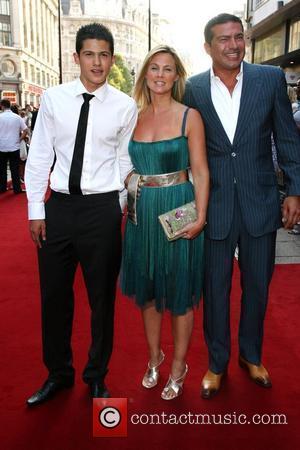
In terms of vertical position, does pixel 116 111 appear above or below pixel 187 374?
above

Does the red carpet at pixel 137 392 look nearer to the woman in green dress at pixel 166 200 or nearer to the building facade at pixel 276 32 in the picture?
the woman in green dress at pixel 166 200

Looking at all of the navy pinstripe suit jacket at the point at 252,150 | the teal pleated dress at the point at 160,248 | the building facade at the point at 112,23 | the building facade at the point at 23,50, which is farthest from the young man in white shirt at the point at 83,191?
the building facade at the point at 112,23

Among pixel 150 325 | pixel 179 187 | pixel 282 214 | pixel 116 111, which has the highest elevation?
pixel 116 111

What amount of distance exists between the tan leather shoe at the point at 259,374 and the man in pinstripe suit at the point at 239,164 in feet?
0.05

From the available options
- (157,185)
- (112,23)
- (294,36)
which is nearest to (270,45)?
(294,36)

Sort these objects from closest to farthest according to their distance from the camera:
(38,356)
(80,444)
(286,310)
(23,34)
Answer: (80,444) < (38,356) < (286,310) < (23,34)

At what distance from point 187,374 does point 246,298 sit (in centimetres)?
59

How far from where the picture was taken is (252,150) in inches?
92.9

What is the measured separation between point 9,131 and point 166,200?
7.76 m

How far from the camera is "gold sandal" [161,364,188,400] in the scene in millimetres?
2504

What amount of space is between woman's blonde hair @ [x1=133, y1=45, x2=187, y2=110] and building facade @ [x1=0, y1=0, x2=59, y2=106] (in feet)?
125

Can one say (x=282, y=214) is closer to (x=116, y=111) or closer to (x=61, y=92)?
(x=116, y=111)

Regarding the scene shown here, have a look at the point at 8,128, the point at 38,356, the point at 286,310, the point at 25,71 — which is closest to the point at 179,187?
the point at 38,356

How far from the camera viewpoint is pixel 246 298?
2.63 m
